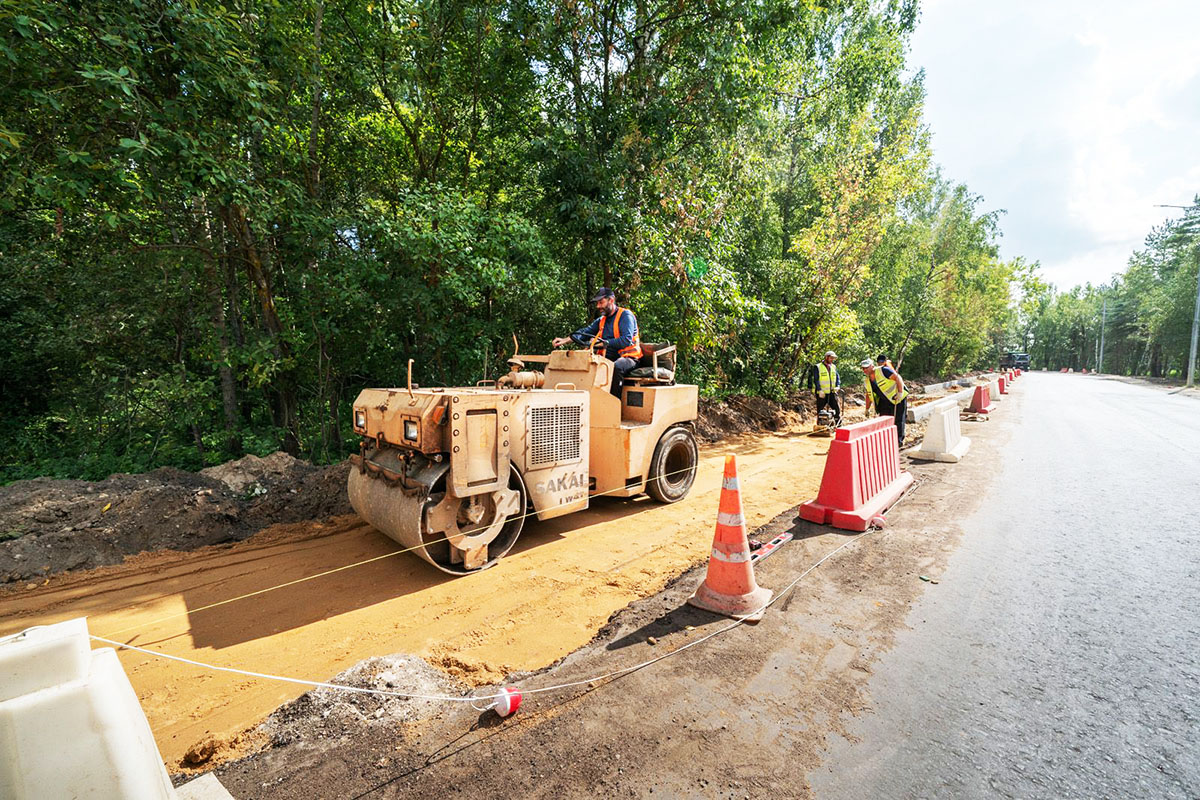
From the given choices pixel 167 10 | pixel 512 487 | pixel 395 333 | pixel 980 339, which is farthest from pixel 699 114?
pixel 980 339

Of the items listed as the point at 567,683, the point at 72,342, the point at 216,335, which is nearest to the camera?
the point at 567,683

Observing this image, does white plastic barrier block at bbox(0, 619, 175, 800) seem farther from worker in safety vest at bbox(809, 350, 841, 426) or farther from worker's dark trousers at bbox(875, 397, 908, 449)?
worker in safety vest at bbox(809, 350, 841, 426)

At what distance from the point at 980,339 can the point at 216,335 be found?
49521 mm

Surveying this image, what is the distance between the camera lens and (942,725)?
2426 millimetres

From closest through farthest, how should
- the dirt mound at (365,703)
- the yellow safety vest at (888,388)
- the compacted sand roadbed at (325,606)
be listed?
the dirt mound at (365,703), the compacted sand roadbed at (325,606), the yellow safety vest at (888,388)

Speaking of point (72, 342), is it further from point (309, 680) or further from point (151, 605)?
point (309, 680)

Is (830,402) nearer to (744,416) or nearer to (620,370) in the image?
(744,416)

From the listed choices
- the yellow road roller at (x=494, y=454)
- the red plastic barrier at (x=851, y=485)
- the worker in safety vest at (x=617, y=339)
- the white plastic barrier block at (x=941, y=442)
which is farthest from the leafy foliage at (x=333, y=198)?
the red plastic barrier at (x=851, y=485)

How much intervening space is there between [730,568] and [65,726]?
3.33m

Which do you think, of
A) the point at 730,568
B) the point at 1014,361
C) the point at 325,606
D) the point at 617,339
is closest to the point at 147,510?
the point at 325,606

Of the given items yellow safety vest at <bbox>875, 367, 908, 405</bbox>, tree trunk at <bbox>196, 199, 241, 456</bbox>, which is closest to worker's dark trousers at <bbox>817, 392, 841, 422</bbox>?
yellow safety vest at <bbox>875, 367, 908, 405</bbox>

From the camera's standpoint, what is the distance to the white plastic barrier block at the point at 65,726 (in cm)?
129

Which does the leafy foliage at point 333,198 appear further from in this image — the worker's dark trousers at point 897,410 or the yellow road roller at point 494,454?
the worker's dark trousers at point 897,410

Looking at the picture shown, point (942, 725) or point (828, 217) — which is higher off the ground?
point (828, 217)
